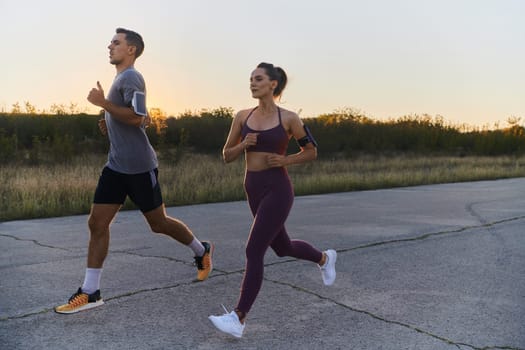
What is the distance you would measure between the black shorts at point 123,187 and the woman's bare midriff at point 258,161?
3.11 ft

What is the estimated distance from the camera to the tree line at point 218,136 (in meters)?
22.1

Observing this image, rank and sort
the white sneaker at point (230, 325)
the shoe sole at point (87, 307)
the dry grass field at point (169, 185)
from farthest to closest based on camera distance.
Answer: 1. the dry grass field at point (169, 185)
2. the shoe sole at point (87, 307)
3. the white sneaker at point (230, 325)

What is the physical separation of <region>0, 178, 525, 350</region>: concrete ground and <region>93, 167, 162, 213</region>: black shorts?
32.1 inches

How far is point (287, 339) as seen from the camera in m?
3.87

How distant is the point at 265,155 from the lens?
4.12m

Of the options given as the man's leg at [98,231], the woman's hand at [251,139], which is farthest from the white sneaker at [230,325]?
the man's leg at [98,231]

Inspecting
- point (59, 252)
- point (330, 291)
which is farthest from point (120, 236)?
point (330, 291)

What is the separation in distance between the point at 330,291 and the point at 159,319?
1.58 metres

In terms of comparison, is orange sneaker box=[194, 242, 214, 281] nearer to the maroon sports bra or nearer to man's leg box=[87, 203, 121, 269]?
man's leg box=[87, 203, 121, 269]

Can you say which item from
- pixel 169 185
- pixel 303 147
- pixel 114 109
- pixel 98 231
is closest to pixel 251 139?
pixel 303 147

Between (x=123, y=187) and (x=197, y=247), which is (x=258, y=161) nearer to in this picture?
(x=123, y=187)

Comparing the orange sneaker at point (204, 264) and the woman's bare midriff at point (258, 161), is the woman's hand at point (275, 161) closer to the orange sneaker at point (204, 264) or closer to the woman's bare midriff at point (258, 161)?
the woman's bare midriff at point (258, 161)

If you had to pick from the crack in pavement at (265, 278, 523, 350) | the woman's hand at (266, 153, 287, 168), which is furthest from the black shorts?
the crack in pavement at (265, 278, 523, 350)

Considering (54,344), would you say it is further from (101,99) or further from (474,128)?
(474,128)
